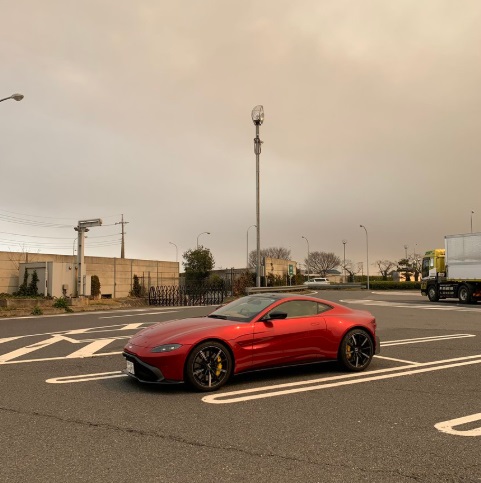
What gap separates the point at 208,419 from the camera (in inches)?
207

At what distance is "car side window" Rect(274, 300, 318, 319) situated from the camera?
742 cm

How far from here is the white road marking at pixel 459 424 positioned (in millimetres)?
4746

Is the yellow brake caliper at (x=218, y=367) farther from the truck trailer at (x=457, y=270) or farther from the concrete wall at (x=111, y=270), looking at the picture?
the truck trailer at (x=457, y=270)

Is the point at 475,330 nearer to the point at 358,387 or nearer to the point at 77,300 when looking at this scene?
the point at 358,387

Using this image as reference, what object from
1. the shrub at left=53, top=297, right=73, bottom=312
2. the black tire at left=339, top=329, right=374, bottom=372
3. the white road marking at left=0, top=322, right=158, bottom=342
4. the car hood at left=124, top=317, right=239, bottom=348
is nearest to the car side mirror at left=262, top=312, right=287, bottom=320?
the car hood at left=124, top=317, right=239, bottom=348

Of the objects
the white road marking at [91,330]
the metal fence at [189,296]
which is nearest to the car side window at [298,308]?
the white road marking at [91,330]

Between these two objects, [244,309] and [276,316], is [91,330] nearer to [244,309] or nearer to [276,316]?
[244,309]

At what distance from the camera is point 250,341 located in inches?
270

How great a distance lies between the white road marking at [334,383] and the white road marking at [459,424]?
6.24 ft

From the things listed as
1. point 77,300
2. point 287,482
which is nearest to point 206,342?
point 287,482

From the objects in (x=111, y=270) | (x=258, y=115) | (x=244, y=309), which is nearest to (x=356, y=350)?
(x=244, y=309)

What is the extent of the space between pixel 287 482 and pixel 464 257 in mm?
27483

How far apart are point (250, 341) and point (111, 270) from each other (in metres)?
28.8

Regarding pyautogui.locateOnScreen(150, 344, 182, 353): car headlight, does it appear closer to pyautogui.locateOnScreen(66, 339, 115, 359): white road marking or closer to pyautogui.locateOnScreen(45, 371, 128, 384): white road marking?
pyautogui.locateOnScreen(45, 371, 128, 384): white road marking
